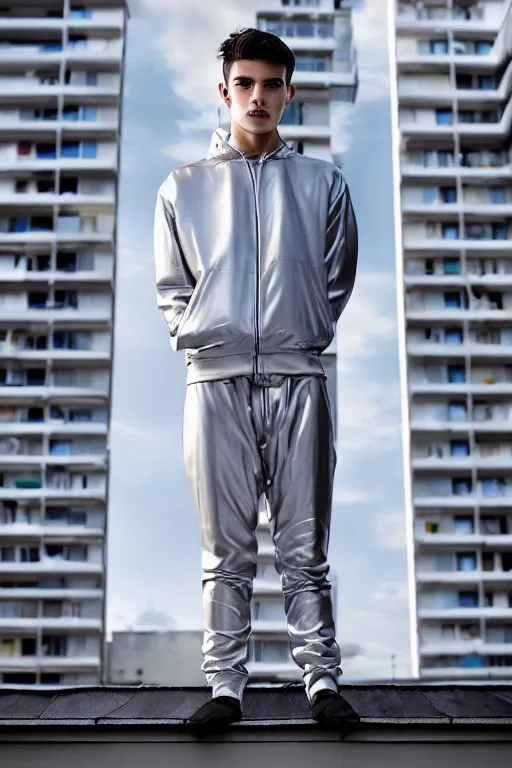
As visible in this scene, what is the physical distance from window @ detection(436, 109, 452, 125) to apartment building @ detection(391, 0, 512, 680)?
13 millimetres

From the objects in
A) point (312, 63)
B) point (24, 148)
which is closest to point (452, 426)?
point (312, 63)

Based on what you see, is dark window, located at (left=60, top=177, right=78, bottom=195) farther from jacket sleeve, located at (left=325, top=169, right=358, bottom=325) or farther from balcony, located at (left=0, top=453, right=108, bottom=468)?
Result: jacket sleeve, located at (left=325, top=169, right=358, bottom=325)

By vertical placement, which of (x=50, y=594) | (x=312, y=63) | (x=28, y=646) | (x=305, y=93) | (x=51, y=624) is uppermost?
(x=312, y=63)

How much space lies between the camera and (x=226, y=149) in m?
1.86

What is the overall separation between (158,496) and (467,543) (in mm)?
2628

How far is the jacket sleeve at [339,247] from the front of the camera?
6.00 ft

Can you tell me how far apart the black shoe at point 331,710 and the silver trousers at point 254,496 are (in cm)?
9

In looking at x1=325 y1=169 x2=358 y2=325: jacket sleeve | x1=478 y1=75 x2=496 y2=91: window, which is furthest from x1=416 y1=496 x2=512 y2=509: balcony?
x1=325 y1=169 x2=358 y2=325: jacket sleeve

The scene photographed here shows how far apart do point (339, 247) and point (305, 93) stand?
21.0 ft


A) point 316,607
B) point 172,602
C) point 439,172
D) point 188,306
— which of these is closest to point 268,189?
point 188,306

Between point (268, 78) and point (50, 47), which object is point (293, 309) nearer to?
point (268, 78)

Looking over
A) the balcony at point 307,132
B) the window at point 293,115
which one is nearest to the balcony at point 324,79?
the window at point 293,115

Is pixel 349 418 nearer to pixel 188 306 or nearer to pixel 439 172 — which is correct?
pixel 439 172

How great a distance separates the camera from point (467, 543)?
7.89 meters
